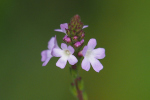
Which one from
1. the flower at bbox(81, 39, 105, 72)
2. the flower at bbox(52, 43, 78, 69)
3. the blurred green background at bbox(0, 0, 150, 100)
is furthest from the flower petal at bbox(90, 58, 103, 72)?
the blurred green background at bbox(0, 0, 150, 100)

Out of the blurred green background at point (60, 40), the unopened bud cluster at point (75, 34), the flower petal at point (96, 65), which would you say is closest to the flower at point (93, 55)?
the flower petal at point (96, 65)

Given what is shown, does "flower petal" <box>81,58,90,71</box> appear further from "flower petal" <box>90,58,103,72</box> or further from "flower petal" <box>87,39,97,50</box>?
"flower petal" <box>87,39,97,50</box>

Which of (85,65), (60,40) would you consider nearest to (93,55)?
(85,65)
